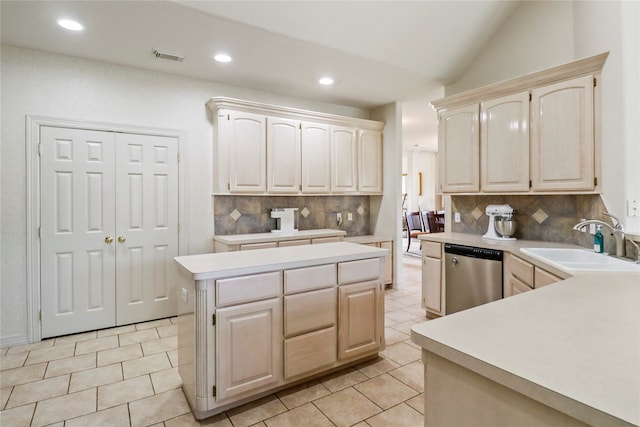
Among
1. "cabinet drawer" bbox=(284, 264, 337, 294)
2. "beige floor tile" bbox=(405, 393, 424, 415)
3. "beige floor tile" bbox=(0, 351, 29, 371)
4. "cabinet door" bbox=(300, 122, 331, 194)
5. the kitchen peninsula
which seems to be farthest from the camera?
"cabinet door" bbox=(300, 122, 331, 194)

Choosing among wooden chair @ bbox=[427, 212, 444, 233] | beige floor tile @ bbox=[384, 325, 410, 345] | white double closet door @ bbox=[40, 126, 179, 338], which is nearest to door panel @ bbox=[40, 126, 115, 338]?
white double closet door @ bbox=[40, 126, 179, 338]

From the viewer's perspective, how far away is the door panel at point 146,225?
3.55m

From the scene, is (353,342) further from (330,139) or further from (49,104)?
(49,104)

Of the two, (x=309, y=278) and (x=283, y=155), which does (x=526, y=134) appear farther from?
(x=283, y=155)

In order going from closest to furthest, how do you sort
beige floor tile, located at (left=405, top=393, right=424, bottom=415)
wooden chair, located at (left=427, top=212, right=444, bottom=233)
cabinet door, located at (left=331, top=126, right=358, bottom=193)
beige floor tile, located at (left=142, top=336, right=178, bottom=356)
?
1. beige floor tile, located at (left=405, top=393, right=424, bottom=415)
2. beige floor tile, located at (left=142, top=336, right=178, bottom=356)
3. cabinet door, located at (left=331, top=126, right=358, bottom=193)
4. wooden chair, located at (left=427, top=212, right=444, bottom=233)

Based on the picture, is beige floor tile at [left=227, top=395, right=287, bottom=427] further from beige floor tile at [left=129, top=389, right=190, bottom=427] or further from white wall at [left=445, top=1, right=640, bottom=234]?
white wall at [left=445, top=1, right=640, bottom=234]

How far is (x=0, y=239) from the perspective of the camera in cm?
303

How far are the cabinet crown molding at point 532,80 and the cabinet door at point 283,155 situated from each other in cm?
172

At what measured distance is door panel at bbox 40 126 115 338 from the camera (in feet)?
10.6

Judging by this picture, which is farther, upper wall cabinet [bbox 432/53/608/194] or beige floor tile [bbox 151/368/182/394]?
upper wall cabinet [bbox 432/53/608/194]

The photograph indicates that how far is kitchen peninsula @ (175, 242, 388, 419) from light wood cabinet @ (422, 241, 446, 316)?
3.71ft

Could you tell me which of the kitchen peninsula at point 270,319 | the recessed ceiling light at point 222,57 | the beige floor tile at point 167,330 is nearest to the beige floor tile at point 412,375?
the kitchen peninsula at point 270,319

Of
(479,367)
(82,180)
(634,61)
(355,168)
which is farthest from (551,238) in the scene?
(82,180)

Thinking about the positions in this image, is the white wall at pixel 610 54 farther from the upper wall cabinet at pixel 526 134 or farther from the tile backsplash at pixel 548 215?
the tile backsplash at pixel 548 215
